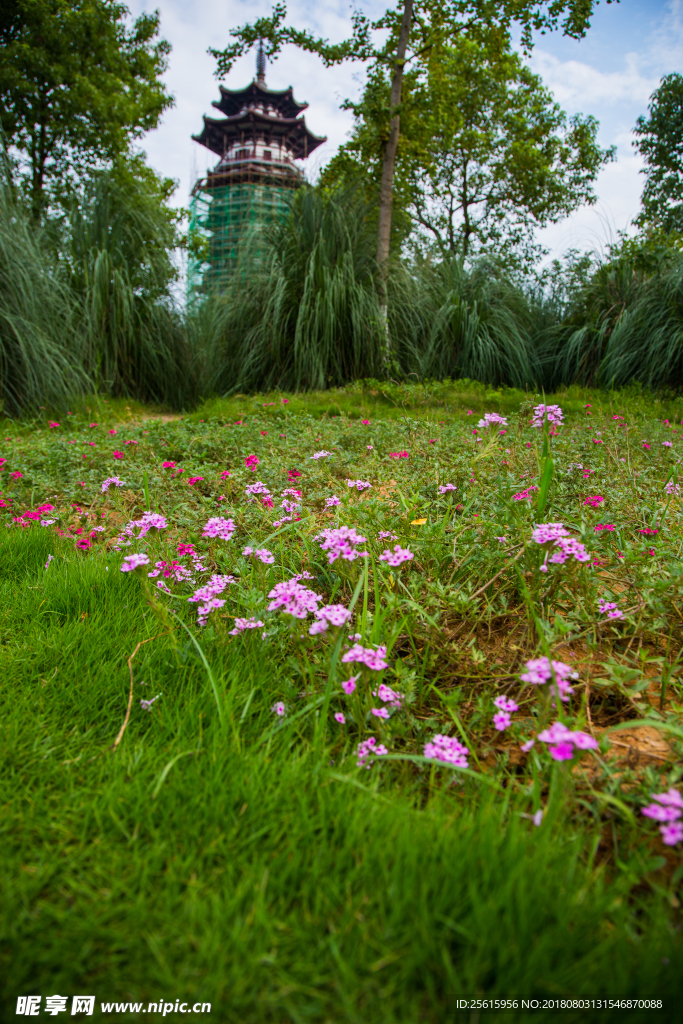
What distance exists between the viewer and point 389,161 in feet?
21.2

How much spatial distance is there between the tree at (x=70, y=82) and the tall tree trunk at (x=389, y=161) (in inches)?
237

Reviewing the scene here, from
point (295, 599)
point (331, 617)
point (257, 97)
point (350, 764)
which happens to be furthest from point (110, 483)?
point (257, 97)

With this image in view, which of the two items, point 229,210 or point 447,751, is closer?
point 447,751

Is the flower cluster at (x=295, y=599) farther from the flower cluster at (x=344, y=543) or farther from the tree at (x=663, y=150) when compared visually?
the tree at (x=663, y=150)

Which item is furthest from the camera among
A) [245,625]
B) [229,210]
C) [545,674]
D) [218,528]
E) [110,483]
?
[229,210]

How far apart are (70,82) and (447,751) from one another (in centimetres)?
1426

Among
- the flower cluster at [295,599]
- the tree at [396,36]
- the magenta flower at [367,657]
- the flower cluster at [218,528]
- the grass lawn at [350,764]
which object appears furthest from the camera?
the tree at [396,36]

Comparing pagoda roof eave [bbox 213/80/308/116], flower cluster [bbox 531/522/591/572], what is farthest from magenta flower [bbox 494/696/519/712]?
pagoda roof eave [bbox 213/80/308/116]

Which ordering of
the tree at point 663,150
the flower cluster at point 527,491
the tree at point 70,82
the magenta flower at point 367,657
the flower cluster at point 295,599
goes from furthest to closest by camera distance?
the tree at point 663,150 → the tree at point 70,82 → the flower cluster at point 527,491 → the flower cluster at point 295,599 → the magenta flower at point 367,657

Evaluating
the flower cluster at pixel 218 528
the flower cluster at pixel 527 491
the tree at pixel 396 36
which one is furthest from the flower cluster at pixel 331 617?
the tree at pixel 396 36

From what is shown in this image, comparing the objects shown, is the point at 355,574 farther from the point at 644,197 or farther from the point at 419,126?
the point at 644,197

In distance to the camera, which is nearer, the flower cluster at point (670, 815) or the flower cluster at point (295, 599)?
the flower cluster at point (670, 815)

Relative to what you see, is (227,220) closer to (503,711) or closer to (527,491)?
(527,491)

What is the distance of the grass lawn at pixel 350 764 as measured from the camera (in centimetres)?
74
